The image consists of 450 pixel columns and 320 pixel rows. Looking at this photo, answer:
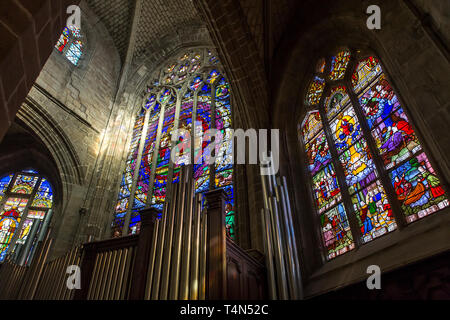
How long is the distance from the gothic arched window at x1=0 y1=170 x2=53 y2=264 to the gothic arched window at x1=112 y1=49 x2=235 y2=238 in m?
2.41

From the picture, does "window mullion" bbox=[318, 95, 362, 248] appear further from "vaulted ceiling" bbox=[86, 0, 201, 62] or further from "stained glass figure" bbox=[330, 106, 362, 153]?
"vaulted ceiling" bbox=[86, 0, 201, 62]

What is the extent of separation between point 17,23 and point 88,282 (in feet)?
10.7

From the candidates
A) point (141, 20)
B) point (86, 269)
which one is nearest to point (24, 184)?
point (141, 20)

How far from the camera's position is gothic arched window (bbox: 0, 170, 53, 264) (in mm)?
8953

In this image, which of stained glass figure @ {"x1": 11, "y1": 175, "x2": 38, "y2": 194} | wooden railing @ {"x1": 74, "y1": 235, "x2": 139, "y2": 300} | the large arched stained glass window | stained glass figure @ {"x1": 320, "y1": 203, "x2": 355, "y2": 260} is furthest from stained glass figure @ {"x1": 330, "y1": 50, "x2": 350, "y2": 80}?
stained glass figure @ {"x1": 11, "y1": 175, "x2": 38, "y2": 194}

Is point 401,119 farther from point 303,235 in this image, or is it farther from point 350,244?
point 303,235

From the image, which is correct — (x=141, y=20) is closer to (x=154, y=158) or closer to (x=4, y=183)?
(x=154, y=158)

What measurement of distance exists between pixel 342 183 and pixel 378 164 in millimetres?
650

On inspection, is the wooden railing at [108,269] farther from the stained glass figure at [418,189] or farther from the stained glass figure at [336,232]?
the stained glass figure at [418,189]

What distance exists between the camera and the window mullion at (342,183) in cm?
441

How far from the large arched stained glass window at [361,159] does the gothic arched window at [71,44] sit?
8.35 meters

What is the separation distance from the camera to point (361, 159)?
472cm

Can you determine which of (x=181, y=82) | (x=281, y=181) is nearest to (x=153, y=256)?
(x=281, y=181)

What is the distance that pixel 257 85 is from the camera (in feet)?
23.1
